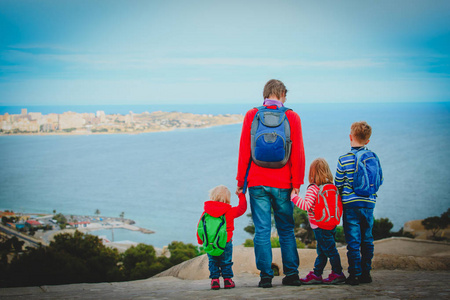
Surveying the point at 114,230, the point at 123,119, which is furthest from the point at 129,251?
the point at 123,119

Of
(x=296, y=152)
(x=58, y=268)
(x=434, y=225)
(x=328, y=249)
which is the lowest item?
(x=434, y=225)

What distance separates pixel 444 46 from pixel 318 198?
102177mm

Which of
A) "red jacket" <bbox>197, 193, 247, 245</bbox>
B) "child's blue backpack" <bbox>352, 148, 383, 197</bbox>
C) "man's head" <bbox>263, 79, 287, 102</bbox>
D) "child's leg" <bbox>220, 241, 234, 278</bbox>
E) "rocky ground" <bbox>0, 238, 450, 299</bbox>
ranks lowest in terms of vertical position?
"rocky ground" <bbox>0, 238, 450, 299</bbox>

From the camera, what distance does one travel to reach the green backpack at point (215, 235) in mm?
3943

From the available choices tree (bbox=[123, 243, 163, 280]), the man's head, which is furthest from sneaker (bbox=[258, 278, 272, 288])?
tree (bbox=[123, 243, 163, 280])

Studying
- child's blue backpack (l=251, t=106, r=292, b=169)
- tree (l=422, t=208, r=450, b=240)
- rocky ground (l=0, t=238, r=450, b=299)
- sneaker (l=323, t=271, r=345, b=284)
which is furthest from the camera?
tree (l=422, t=208, r=450, b=240)

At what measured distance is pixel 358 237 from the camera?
12.1 ft

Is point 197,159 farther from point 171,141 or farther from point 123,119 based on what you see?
point 123,119

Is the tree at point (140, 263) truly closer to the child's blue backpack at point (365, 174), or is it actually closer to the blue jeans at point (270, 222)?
the blue jeans at point (270, 222)

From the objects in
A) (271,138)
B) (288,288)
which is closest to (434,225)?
(288,288)

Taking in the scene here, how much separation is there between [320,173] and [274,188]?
1.87 ft

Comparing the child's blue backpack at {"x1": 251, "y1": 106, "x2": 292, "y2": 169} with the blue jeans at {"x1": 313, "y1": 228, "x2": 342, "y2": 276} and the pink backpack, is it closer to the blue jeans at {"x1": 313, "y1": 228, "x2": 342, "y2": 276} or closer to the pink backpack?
the pink backpack

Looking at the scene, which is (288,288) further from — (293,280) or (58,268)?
(58,268)

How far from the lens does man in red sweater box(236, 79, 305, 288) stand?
144 inches
